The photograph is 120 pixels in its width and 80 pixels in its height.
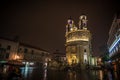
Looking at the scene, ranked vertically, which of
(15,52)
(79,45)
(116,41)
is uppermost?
(79,45)

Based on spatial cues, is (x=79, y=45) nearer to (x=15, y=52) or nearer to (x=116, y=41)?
(x=116, y=41)

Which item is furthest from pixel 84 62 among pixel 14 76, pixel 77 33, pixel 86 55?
pixel 14 76

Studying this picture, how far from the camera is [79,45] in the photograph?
210ft

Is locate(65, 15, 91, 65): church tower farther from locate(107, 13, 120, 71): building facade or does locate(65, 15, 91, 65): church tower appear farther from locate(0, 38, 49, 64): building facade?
locate(107, 13, 120, 71): building facade

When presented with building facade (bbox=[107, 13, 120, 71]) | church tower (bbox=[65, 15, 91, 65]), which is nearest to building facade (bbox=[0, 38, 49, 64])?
church tower (bbox=[65, 15, 91, 65])

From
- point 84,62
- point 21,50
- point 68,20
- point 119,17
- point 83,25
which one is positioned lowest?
point 84,62

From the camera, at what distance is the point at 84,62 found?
61.2 m

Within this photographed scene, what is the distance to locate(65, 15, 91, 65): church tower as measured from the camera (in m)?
62.8

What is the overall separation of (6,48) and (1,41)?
2.92m

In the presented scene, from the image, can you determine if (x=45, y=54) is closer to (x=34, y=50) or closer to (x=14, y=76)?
(x=34, y=50)

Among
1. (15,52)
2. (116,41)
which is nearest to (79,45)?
(116,41)

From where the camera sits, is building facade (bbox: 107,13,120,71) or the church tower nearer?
building facade (bbox: 107,13,120,71)

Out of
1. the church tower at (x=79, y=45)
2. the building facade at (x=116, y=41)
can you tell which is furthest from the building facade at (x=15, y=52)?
the building facade at (x=116, y=41)

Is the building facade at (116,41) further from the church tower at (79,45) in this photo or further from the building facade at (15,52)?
the building facade at (15,52)
